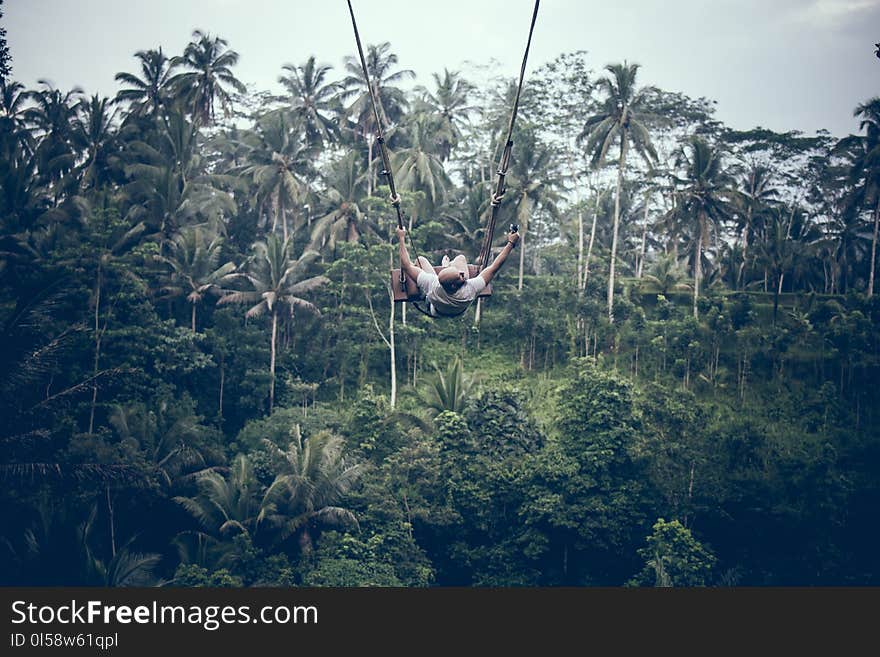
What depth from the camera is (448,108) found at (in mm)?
29391

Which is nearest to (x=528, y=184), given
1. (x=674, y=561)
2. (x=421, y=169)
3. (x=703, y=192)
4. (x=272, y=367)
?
(x=421, y=169)

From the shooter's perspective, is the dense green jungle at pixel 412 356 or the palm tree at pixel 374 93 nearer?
the dense green jungle at pixel 412 356

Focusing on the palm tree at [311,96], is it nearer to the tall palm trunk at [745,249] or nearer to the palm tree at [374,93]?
the palm tree at [374,93]

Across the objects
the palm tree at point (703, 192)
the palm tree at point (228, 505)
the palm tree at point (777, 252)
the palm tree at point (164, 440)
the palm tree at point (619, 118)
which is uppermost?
the palm tree at point (619, 118)

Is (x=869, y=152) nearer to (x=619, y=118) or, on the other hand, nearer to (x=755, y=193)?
(x=755, y=193)

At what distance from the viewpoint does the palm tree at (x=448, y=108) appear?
93.8ft

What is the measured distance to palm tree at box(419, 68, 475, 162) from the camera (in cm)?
2858

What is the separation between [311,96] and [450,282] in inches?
964

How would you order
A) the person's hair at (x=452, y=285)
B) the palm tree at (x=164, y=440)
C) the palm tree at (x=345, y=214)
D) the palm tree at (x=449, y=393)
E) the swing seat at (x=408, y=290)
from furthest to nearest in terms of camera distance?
the palm tree at (x=345, y=214), the palm tree at (x=449, y=393), the palm tree at (x=164, y=440), the swing seat at (x=408, y=290), the person's hair at (x=452, y=285)

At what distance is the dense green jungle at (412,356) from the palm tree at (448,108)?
17cm

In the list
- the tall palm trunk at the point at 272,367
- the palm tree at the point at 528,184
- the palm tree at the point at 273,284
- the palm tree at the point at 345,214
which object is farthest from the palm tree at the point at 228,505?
the palm tree at the point at 528,184

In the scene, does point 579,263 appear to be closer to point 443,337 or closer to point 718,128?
point 443,337

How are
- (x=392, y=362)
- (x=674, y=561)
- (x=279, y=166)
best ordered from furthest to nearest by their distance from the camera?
(x=279, y=166) < (x=392, y=362) < (x=674, y=561)

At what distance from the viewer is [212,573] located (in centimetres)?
1485
